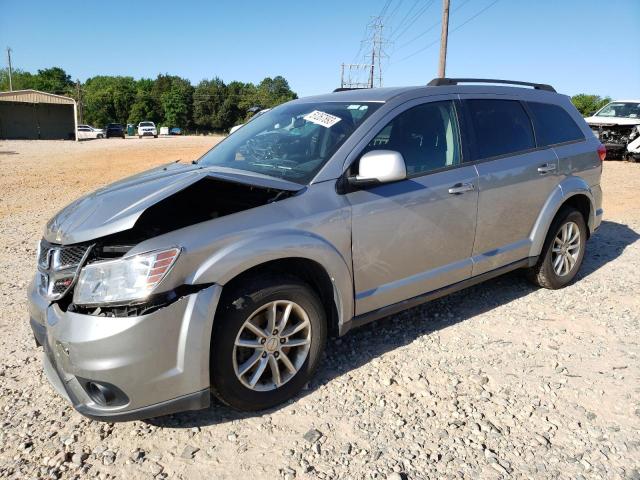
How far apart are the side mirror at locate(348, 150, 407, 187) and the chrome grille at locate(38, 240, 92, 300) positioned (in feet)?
5.31

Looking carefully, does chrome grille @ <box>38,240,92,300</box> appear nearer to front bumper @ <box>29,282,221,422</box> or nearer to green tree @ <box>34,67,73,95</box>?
front bumper @ <box>29,282,221,422</box>

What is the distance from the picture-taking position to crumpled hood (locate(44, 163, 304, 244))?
262 centimetres

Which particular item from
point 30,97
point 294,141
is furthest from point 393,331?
point 30,97

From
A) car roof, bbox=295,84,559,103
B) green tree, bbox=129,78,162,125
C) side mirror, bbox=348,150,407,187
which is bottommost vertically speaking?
side mirror, bbox=348,150,407,187

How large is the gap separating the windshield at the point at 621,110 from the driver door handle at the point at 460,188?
17.1 meters

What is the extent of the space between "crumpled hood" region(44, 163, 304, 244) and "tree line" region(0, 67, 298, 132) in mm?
93433

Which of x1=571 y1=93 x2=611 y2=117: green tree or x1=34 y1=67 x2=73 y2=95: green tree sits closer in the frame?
x1=571 y1=93 x2=611 y2=117: green tree

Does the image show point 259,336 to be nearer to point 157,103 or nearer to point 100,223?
point 100,223

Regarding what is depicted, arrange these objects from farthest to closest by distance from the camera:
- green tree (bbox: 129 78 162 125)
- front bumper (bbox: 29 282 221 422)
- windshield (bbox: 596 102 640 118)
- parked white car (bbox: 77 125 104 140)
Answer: green tree (bbox: 129 78 162 125) → parked white car (bbox: 77 125 104 140) → windshield (bbox: 596 102 640 118) → front bumper (bbox: 29 282 221 422)

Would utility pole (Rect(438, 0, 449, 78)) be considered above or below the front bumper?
above

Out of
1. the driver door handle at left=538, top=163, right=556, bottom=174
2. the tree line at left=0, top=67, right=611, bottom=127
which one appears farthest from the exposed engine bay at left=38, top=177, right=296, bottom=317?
the tree line at left=0, top=67, right=611, bottom=127

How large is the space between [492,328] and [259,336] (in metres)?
2.10

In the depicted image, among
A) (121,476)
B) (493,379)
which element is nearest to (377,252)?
(493,379)

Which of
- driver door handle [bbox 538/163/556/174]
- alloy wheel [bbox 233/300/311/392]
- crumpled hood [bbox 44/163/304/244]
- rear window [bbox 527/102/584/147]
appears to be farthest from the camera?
rear window [bbox 527/102/584/147]
